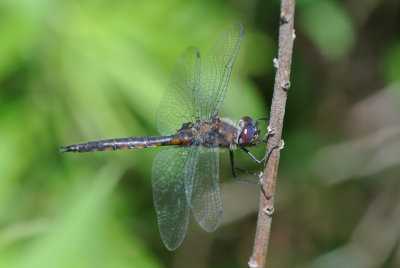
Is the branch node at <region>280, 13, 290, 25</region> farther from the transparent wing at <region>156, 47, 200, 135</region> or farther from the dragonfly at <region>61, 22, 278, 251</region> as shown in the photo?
the transparent wing at <region>156, 47, 200, 135</region>

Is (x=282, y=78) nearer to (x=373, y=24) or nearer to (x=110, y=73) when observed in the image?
(x=110, y=73)

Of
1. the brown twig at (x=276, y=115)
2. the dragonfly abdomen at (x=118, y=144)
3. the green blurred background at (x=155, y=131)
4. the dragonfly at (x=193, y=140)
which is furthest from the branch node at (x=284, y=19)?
the green blurred background at (x=155, y=131)

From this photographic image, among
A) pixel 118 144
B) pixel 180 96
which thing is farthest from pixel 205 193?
pixel 118 144

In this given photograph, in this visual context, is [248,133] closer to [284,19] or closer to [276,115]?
[276,115]

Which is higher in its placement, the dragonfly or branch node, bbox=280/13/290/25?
branch node, bbox=280/13/290/25

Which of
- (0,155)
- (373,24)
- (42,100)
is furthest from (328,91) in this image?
(0,155)

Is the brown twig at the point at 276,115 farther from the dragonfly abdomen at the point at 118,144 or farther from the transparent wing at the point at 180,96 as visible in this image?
the dragonfly abdomen at the point at 118,144

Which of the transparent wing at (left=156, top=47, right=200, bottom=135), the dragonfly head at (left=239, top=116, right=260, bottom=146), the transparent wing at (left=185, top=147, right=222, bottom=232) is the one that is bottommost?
the transparent wing at (left=185, top=147, right=222, bottom=232)

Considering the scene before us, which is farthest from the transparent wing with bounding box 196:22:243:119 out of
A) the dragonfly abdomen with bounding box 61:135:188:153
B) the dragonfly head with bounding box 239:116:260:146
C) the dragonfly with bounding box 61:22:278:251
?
the dragonfly abdomen with bounding box 61:135:188:153
